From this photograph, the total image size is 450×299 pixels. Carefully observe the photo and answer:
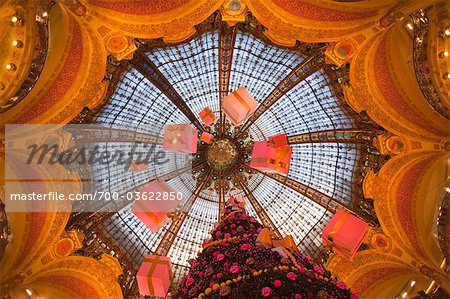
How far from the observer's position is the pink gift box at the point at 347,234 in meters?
10.1

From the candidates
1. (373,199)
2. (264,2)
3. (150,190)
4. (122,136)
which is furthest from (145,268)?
(264,2)

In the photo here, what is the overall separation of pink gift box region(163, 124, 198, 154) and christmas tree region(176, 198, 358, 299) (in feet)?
12.8

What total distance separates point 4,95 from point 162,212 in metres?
5.50

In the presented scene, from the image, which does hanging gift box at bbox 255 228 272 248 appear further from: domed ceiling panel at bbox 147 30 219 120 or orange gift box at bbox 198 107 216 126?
domed ceiling panel at bbox 147 30 219 120

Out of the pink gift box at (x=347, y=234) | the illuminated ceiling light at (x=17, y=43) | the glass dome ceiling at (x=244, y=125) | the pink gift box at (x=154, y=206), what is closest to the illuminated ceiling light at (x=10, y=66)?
the illuminated ceiling light at (x=17, y=43)

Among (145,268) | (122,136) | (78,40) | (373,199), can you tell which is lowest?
(145,268)

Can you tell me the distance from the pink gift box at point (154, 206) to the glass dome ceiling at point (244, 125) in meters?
2.44

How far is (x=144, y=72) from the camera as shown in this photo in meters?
12.2

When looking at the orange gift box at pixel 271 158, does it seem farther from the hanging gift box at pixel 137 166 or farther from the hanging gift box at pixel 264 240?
the hanging gift box at pixel 137 166

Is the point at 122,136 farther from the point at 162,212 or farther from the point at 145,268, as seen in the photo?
the point at 145,268

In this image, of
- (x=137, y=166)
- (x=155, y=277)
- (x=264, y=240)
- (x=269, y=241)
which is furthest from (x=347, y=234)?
(x=137, y=166)

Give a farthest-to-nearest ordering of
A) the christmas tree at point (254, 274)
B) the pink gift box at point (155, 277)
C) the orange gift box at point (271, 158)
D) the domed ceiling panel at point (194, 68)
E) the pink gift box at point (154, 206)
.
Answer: the domed ceiling panel at point (194, 68), the orange gift box at point (271, 158), the pink gift box at point (154, 206), the pink gift box at point (155, 277), the christmas tree at point (254, 274)

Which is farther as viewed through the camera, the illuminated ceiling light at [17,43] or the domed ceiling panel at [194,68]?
the domed ceiling panel at [194,68]

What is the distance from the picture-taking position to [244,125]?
14.9 metres
